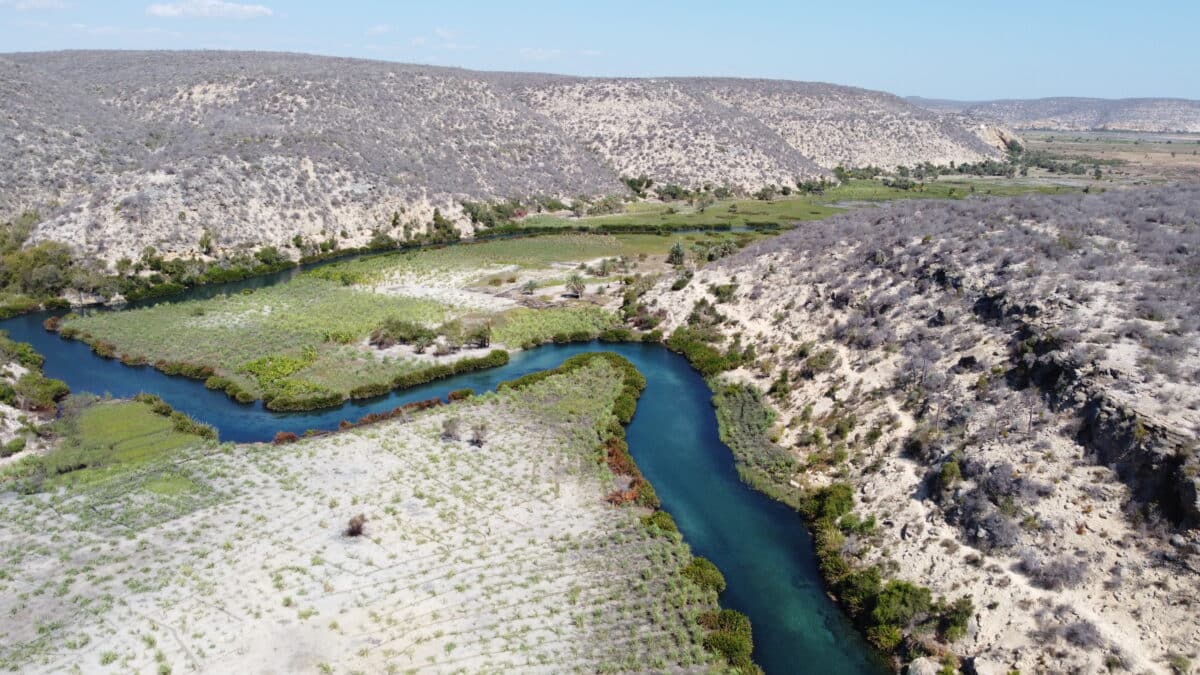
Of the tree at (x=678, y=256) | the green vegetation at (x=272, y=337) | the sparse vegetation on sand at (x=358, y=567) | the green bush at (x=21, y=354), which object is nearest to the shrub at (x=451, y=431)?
the sparse vegetation on sand at (x=358, y=567)

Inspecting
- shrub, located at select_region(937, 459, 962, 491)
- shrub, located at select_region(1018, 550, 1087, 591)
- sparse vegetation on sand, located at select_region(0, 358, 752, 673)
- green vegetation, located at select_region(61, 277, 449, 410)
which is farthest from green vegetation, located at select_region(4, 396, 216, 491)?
shrub, located at select_region(1018, 550, 1087, 591)

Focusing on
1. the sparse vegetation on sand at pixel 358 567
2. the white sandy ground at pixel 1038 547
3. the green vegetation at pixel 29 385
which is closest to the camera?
the white sandy ground at pixel 1038 547

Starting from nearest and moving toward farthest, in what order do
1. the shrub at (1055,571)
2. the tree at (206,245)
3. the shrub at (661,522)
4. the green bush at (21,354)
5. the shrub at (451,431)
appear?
the shrub at (1055,571)
the shrub at (661,522)
the shrub at (451,431)
the green bush at (21,354)
the tree at (206,245)

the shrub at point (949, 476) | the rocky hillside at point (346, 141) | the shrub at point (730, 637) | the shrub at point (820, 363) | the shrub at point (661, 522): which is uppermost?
the rocky hillside at point (346, 141)

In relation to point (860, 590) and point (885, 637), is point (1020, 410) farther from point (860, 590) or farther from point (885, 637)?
point (885, 637)

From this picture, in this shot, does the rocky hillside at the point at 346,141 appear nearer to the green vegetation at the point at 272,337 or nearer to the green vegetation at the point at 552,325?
the green vegetation at the point at 272,337

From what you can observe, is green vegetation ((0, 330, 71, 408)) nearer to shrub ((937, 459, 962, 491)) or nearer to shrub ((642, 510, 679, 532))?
shrub ((642, 510, 679, 532))
